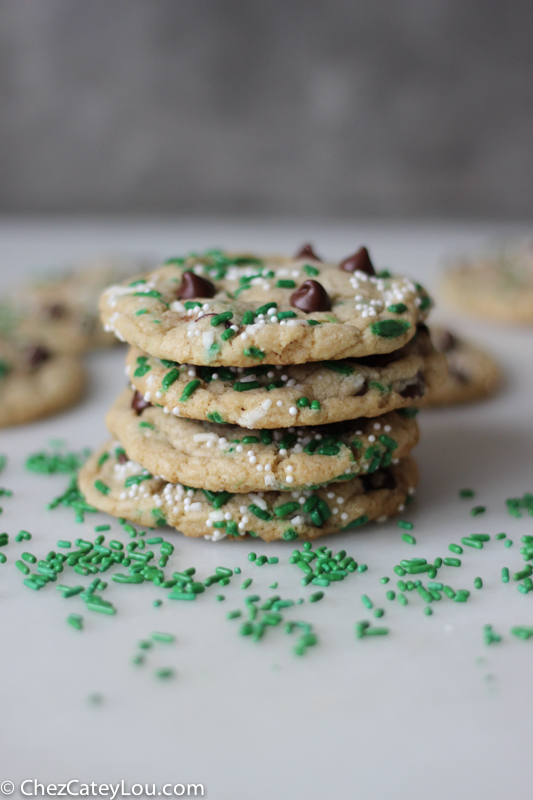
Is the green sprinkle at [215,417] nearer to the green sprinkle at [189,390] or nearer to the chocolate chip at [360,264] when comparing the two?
the green sprinkle at [189,390]

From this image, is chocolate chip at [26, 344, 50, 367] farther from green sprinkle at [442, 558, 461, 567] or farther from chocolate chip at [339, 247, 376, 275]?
green sprinkle at [442, 558, 461, 567]

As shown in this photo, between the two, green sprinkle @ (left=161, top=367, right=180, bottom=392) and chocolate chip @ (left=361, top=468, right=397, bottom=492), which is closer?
green sprinkle @ (left=161, top=367, right=180, bottom=392)

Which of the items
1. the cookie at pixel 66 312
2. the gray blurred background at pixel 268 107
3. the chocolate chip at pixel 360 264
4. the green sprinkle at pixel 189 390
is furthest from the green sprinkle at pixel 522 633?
the gray blurred background at pixel 268 107

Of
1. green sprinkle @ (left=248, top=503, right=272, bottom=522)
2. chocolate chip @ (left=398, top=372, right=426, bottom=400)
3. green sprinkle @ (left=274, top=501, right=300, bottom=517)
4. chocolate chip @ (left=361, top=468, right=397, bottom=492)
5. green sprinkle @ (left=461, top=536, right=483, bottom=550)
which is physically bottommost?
green sprinkle @ (left=461, top=536, right=483, bottom=550)

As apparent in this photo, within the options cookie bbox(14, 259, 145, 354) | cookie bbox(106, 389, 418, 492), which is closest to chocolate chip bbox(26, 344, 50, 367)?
cookie bbox(14, 259, 145, 354)

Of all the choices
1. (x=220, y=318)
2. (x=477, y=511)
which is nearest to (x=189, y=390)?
(x=220, y=318)
